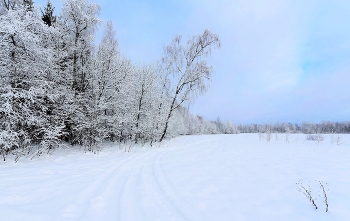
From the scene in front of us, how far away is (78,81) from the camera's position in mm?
13875

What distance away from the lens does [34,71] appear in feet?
30.7

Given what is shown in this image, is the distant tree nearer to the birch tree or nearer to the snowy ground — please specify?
the birch tree

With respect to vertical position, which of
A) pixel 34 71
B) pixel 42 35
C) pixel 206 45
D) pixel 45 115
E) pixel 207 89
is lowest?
pixel 45 115

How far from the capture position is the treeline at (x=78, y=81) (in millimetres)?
8453

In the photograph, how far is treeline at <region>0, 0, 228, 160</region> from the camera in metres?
8.45

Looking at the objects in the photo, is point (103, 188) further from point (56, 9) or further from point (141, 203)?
point (56, 9)

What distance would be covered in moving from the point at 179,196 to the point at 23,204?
3.36m

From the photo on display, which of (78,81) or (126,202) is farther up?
(78,81)

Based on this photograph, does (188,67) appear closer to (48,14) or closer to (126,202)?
(48,14)

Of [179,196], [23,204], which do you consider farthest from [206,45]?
[23,204]

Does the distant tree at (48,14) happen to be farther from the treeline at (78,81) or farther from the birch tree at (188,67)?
the birch tree at (188,67)

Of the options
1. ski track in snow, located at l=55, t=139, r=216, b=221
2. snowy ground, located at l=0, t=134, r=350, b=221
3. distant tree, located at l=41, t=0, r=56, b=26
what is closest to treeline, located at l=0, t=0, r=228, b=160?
distant tree, located at l=41, t=0, r=56, b=26

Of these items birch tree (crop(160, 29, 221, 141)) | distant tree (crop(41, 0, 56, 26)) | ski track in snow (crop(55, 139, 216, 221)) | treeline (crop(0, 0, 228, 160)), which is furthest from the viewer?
birch tree (crop(160, 29, 221, 141))

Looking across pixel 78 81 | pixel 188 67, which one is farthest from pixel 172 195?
pixel 188 67
